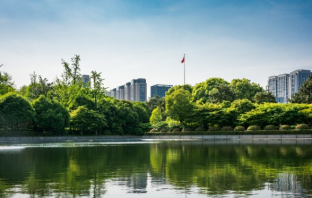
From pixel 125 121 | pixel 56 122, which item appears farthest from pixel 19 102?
pixel 125 121

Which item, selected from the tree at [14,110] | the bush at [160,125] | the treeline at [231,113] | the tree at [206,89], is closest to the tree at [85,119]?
the tree at [14,110]

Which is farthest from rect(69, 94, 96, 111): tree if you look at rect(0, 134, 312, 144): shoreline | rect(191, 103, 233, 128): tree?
rect(191, 103, 233, 128): tree

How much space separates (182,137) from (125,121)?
1270 centimetres

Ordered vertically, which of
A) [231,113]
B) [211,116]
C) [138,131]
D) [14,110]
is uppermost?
[14,110]

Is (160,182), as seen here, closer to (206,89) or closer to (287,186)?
(287,186)

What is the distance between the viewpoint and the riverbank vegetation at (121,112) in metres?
58.5

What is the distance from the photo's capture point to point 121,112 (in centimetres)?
7069

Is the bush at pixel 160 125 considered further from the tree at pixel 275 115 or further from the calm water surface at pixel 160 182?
the calm water surface at pixel 160 182

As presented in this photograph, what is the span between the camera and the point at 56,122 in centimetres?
5925

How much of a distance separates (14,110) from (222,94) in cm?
4287

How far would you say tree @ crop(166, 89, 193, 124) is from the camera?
2662 inches

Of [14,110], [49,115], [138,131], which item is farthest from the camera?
[138,131]

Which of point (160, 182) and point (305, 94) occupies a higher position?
point (305, 94)

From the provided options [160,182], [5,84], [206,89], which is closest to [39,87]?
[5,84]
